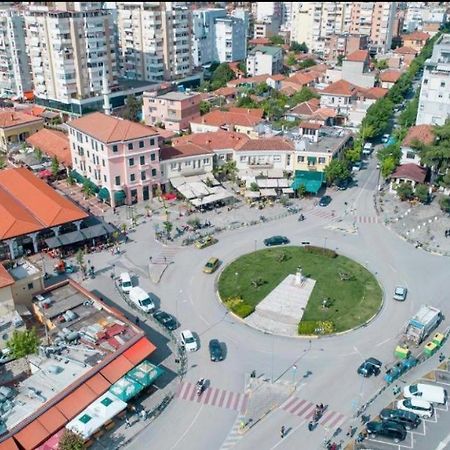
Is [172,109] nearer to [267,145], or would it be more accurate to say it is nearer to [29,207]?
[267,145]

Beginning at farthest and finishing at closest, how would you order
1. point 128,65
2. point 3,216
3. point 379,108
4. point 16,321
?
point 128,65 < point 379,108 < point 3,216 < point 16,321

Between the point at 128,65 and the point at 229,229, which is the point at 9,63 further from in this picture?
the point at 229,229

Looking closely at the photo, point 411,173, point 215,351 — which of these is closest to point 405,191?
point 411,173

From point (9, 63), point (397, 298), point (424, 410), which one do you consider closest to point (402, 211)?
point (397, 298)

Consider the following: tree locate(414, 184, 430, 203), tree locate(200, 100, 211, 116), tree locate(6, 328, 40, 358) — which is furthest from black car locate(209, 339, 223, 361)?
tree locate(200, 100, 211, 116)

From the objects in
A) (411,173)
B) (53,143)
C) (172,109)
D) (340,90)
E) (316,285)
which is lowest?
(316,285)

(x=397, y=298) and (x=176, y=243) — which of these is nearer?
(x=397, y=298)
